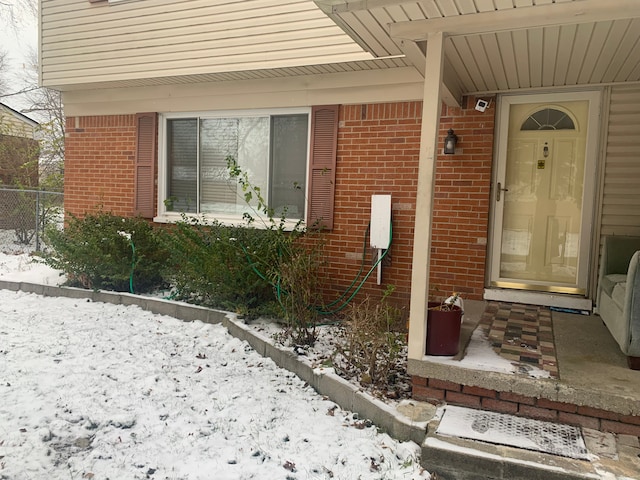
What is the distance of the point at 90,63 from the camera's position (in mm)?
6641

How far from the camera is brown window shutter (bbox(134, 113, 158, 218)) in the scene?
688 cm

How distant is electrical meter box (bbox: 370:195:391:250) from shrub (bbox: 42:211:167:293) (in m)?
2.66

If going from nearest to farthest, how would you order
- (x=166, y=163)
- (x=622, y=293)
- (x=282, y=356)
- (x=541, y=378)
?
1. (x=541, y=378)
2. (x=622, y=293)
3. (x=282, y=356)
4. (x=166, y=163)

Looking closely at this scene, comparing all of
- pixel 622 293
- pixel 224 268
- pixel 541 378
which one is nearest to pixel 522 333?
pixel 622 293

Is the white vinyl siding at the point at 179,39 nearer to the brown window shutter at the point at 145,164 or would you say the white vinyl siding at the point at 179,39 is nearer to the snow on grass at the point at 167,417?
the brown window shutter at the point at 145,164

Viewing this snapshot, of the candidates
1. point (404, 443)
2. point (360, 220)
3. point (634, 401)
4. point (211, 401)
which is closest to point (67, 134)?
point (360, 220)

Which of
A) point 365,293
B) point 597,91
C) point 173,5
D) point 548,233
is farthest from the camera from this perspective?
point 173,5

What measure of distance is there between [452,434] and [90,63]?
6.66 meters

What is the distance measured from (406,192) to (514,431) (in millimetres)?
3108

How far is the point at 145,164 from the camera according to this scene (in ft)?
22.8

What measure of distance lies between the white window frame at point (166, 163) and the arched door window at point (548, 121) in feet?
8.23

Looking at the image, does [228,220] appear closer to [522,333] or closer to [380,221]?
[380,221]

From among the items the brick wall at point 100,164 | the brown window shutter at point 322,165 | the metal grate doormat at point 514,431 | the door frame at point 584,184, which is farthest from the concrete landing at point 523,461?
the brick wall at point 100,164

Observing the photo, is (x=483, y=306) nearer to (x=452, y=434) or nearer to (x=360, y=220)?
(x=360, y=220)
